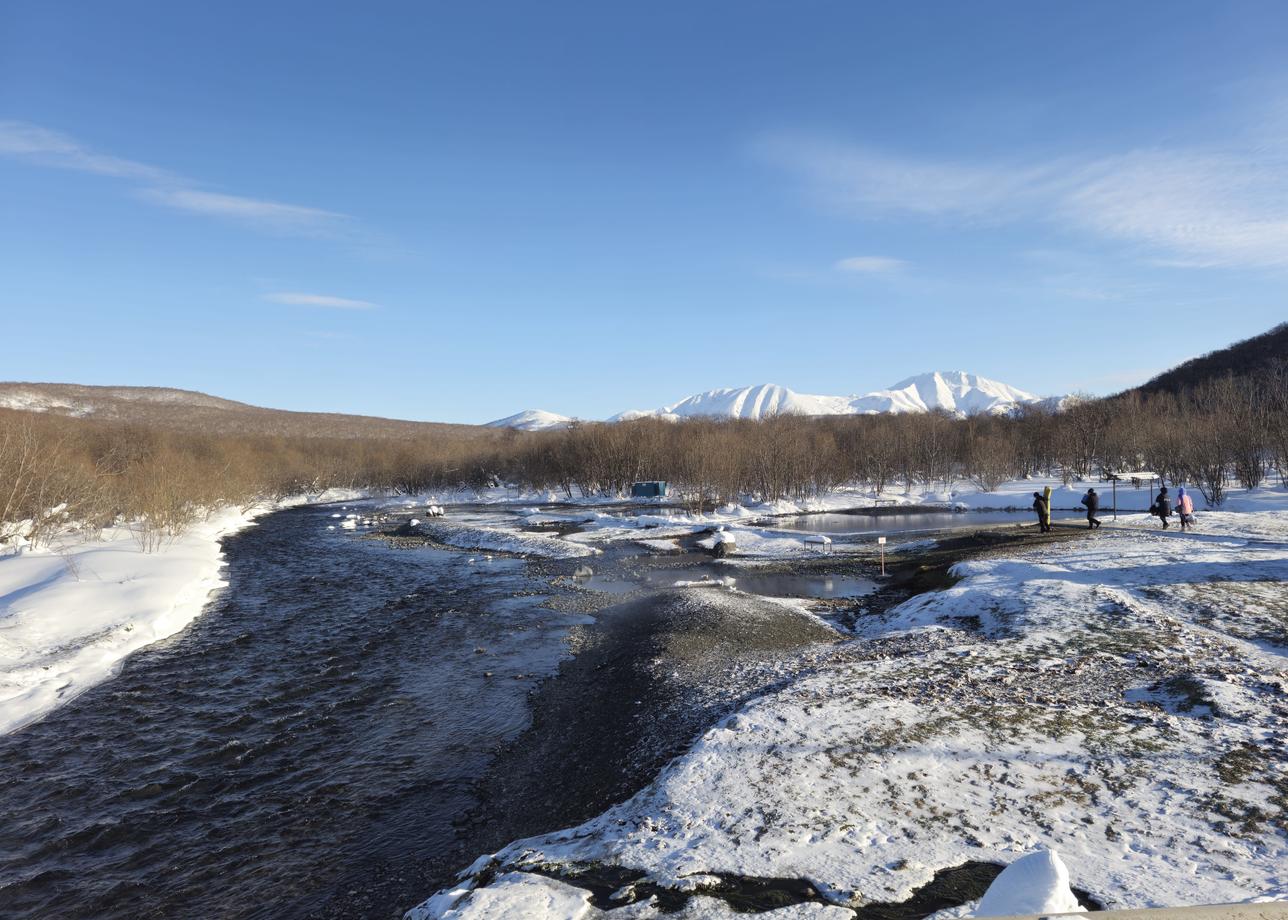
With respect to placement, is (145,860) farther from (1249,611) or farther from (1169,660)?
(1249,611)

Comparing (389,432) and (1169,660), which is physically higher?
(389,432)

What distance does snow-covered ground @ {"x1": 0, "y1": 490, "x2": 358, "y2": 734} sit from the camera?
15555 millimetres

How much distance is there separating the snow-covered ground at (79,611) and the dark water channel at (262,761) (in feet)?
2.37

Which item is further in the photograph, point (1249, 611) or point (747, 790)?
point (1249, 611)

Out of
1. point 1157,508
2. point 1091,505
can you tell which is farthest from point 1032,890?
point 1157,508

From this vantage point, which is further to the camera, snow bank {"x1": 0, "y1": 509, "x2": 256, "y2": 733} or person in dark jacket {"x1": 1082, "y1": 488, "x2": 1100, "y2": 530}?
person in dark jacket {"x1": 1082, "y1": 488, "x2": 1100, "y2": 530}

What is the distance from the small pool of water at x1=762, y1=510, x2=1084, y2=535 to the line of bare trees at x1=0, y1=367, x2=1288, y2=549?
9780 mm

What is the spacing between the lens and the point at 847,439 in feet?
322

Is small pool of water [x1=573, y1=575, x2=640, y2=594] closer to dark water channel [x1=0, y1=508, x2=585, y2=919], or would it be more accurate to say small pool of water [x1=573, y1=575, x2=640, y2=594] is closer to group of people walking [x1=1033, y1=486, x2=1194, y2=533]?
dark water channel [x1=0, y1=508, x2=585, y2=919]

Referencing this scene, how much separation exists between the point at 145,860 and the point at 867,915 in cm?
957

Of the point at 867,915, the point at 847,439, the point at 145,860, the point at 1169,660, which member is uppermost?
the point at 847,439

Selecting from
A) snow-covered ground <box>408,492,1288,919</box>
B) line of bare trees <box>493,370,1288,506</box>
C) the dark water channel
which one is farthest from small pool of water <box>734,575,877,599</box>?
line of bare trees <box>493,370,1288,506</box>

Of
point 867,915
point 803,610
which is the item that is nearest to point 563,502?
point 803,610

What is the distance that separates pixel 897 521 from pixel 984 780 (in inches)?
1760
